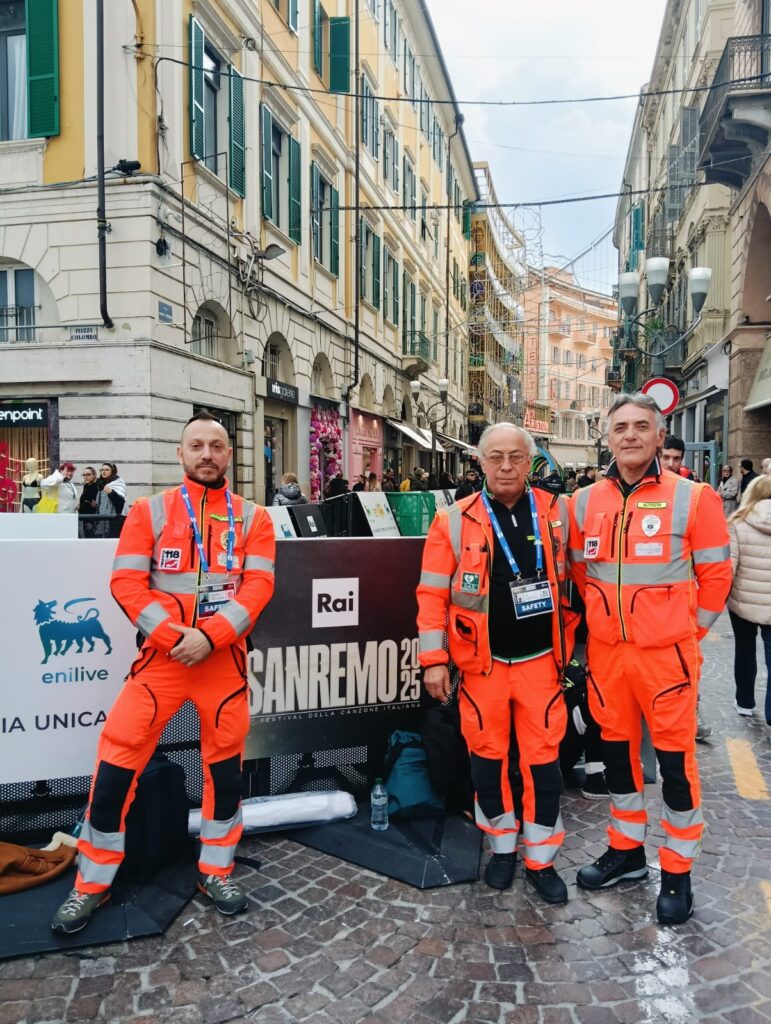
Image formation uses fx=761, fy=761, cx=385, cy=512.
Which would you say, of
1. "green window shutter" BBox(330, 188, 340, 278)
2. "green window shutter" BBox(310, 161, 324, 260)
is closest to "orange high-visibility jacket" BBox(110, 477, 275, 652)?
"green window shutter" BBox(310, 161, 324, 260)

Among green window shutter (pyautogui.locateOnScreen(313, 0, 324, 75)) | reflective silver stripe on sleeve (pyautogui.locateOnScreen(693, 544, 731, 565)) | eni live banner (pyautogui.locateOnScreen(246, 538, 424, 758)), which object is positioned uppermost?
green window shutter (pyautogui.locateOnScreen(313, 0, 324, 75))

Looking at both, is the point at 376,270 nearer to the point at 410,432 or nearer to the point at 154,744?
the point at 410,432

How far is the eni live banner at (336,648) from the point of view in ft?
13.0

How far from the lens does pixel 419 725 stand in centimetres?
429

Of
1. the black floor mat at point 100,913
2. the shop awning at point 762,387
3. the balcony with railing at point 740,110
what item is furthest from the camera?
the shop awning at point 762,387

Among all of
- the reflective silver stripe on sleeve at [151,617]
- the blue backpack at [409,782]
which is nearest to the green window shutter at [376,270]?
the blue backpack at [409,782]

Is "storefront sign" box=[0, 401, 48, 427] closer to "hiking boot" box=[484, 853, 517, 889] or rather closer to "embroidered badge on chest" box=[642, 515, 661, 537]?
"hiking boot" box=[484, 853, 517, 889]

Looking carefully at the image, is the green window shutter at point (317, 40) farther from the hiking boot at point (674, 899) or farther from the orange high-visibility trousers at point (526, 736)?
the hiking boot at point (674, 899)

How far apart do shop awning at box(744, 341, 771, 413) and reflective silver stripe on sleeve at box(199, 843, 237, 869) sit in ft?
47.7

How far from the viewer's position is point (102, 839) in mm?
3031

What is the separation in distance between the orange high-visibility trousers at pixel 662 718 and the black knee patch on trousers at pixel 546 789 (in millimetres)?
247

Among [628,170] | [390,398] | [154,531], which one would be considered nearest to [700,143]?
[390,398]

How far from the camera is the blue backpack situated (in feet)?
12.8

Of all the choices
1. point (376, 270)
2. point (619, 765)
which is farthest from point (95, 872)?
point (376, 270)
